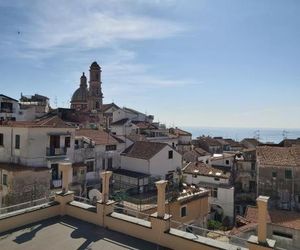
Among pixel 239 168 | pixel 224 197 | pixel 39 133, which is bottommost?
pixel 224 197

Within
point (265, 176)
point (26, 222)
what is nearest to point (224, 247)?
point (26, 222)

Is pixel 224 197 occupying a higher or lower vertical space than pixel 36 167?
lower

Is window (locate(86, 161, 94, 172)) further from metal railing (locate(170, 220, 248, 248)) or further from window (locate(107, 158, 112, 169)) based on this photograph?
metal railing (locate(170, 220, 248, 248))

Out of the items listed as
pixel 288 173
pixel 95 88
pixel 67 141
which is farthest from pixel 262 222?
pixel 95 88

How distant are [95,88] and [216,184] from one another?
4132 centimetres

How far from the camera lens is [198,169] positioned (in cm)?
4184

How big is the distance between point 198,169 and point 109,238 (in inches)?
1262

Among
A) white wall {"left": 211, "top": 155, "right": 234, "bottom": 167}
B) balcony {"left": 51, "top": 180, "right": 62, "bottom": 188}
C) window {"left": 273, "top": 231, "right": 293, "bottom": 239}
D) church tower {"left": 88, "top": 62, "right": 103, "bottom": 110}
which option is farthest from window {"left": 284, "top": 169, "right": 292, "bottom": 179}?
church tower {"left": 88, "top": 62, "right": 103, "bottom": 110}

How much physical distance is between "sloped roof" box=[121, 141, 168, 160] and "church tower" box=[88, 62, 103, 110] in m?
38.0

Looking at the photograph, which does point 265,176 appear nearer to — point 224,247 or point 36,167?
point 36,167

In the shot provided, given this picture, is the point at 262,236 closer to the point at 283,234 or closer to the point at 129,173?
the point at 283,234

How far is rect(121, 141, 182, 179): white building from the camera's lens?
32.7 m

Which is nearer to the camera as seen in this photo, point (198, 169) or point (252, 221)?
point (252, 221)

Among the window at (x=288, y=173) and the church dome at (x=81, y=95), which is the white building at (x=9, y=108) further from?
the church dome at (x=81, y=95)
